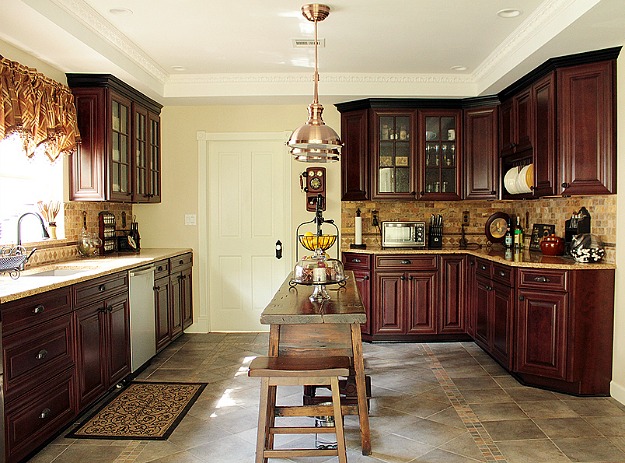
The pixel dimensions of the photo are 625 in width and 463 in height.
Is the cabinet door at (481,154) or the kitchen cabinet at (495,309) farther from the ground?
the cabinet door at (481,154)

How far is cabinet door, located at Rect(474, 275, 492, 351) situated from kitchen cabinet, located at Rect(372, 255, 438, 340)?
437mm

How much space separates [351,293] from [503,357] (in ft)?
6.17

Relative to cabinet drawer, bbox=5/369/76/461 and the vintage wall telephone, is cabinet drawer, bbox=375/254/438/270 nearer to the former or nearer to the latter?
the vintage wall telephone

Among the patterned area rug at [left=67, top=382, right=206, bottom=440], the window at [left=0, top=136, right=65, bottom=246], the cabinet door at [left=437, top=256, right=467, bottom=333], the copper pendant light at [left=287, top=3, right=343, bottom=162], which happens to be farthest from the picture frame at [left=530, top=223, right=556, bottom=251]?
the window at [left=0, top=136, right=65, bottom=246]

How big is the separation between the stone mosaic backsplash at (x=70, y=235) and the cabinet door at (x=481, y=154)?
367cm

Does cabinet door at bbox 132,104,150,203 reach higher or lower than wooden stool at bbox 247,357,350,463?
higher

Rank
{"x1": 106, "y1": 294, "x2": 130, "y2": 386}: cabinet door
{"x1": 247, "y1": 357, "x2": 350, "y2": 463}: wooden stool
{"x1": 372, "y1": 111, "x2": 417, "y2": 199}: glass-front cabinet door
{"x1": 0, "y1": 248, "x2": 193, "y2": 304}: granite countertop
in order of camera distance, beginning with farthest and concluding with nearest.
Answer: {"x1": 372, "y1": 111, "x2": 417, "y2": 199}: glass-front cabinet door → {"x1": 106, "y1": 294, "x2": 130, "y2": 386}: cabinet door → {"x1": 0, "y1": 248, "x2": 193, "y2": 304}: granite countertop → {"x1": 247, "y1": 357, "x2": 350, "y2": 463}: wooden stool

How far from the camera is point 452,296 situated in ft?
18.2

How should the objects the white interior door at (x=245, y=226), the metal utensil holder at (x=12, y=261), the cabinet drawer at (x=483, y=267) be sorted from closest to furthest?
the metal utensil holder at (x=12, y=261) < the cabinet drawer at (x=483, y=267) < the white interior door at (x=245, y=226)

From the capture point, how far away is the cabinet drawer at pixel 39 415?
9.04 ft

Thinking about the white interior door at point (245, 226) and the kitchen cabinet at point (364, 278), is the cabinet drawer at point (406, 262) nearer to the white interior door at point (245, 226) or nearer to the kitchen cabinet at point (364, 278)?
the kitchen cabinet at point (364, 278)

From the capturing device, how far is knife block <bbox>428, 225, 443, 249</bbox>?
5828 millimetres

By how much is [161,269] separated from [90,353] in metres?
1.51

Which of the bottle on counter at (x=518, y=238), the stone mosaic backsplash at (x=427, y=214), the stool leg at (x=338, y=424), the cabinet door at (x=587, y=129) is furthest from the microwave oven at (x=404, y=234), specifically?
the stool leg at (x=338, y=424)
